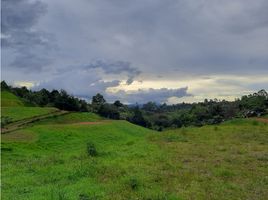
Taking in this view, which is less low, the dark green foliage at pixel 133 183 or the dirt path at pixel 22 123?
the dirt path at pixel 22 123

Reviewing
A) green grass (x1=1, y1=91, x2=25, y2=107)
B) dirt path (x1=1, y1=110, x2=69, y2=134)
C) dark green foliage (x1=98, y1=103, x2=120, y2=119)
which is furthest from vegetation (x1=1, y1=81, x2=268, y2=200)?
dark green foliage (x1=98, y1=103, x2=120, y2=119)

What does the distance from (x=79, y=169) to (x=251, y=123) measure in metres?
35.5

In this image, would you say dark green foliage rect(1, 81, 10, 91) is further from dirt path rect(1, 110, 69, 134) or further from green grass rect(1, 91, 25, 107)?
dirt path rect(1, 110, 69, 134)

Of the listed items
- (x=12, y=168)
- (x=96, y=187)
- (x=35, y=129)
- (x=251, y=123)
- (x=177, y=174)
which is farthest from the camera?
(x=251, y=123)

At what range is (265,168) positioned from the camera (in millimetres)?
19406

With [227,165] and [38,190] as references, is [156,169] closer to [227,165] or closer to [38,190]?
[227,165]

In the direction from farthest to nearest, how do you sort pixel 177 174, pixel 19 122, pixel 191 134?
pixel 19 122, pixel 191 134, pixel 177 174

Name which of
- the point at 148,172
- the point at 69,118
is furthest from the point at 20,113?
the point at 148,172

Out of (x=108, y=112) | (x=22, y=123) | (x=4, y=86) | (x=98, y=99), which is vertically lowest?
(x=22, y=123)

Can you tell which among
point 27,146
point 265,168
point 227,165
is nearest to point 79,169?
point 227,165

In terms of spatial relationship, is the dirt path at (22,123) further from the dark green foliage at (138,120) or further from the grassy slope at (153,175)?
the dark green foliage at (138,120)

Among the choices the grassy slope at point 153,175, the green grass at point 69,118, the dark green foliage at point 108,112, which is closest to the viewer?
the grassy slope at point 153,175

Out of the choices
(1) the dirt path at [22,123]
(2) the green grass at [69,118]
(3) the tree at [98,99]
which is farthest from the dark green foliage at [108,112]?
(1) the dirt path at [22,123]

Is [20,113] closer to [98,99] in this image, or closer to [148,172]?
[148,172]
